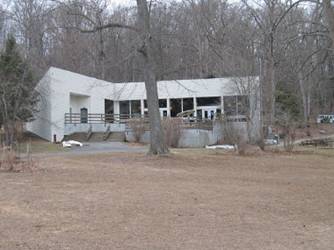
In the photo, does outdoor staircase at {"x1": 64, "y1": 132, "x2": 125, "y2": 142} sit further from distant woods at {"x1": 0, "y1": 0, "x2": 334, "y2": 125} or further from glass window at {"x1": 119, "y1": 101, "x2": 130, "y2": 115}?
glass window at {"x1": 119, "y1": 101, "x2": 130, "y2": 115}

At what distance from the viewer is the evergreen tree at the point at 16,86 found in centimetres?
3041

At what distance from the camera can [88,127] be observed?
44312mm

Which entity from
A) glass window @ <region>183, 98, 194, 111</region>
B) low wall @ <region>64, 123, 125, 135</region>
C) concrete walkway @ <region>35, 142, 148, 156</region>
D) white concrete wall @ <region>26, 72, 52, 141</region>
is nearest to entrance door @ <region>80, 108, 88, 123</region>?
low wall @ <region>64, 123, 125, 135</region>

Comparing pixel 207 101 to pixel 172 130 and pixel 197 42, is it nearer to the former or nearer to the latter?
pixel 197 42

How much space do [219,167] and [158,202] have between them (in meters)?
8.94

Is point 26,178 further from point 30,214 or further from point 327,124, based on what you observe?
point 327,124

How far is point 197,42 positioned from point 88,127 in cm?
1778

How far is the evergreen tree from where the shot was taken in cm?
3041

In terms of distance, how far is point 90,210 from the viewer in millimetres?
9469

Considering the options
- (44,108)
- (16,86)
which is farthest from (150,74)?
(44,108)

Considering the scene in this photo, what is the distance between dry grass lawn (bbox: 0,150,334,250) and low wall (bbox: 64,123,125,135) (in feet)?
83.7

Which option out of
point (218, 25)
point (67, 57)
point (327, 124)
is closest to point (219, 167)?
point (67, 57)

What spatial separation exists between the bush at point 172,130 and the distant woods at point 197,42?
267 cm

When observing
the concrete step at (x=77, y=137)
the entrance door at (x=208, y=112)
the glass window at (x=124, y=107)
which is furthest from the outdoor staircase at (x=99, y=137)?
the entrance door at (x=208, y=112)
